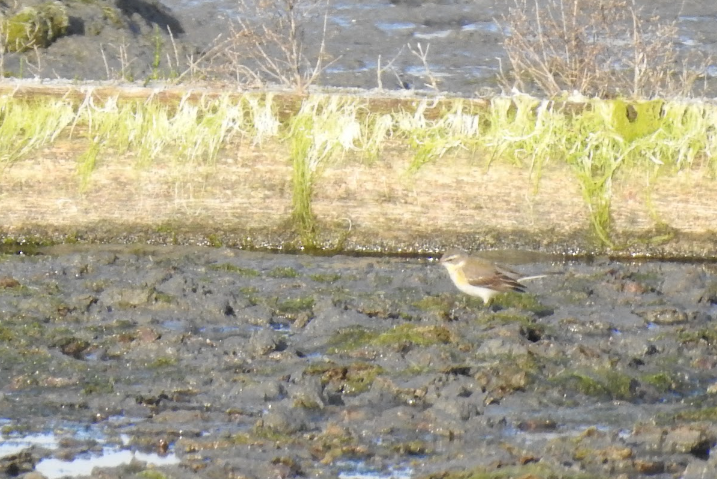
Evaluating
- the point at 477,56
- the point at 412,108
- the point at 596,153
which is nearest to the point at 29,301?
the point at 412,108

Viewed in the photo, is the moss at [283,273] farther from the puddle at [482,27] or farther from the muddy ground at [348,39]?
the puddle at [482,27]

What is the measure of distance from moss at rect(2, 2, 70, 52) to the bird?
30.3 ft

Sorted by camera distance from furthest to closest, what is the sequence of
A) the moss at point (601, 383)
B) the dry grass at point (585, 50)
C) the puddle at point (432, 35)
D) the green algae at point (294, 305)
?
the puddle at point (432, 35) < the dry grass at point (585, 50) < the green algae at point (294, 305) < the moss at point (601, 383)

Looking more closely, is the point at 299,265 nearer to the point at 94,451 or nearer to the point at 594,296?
the point at 594,296

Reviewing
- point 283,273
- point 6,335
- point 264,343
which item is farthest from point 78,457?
point 283,273

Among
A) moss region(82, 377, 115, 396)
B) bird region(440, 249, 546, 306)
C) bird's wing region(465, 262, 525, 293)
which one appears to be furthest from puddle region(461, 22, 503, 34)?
moss region(82, 377, 115, 396)

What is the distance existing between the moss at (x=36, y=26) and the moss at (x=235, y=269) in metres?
7.40

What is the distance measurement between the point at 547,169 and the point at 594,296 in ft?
6.57

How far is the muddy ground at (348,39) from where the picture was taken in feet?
56.7

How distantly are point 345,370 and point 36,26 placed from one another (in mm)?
11637

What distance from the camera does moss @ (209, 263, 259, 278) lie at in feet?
33.7

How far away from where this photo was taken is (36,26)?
57.7 ft

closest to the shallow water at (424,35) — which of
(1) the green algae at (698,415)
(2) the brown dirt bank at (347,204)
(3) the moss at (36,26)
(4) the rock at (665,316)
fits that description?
(3) the moss at (36,26)

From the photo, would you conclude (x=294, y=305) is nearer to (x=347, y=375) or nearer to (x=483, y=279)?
(x=483, y=279)
